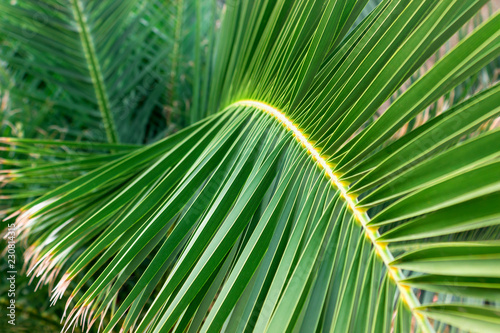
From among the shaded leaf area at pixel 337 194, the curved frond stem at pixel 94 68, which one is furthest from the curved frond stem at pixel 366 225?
the curved frond stem at pixel 94 68

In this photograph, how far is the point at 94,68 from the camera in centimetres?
101

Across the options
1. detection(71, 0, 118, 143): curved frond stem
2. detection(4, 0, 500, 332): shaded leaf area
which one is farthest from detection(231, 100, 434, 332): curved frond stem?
detection(71, 0, 118, 143): curved frond stem

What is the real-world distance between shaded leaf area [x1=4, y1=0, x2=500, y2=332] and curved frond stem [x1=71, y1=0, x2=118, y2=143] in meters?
0.56

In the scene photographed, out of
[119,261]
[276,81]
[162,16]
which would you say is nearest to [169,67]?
[162,16]

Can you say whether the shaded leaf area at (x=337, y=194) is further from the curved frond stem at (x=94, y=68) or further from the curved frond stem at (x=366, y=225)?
the curved frond stem at (x=94, y=68)

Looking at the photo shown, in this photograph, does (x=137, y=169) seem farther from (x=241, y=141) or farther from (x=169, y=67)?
(x=169, y=67)

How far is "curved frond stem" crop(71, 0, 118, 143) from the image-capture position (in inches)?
37.2

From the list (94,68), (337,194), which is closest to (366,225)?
(337,194)

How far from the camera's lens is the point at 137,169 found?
0.63 metres

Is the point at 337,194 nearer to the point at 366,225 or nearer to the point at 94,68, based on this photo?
the point at 366,225

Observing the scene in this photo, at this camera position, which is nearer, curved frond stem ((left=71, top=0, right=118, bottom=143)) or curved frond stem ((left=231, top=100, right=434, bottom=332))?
curved frond stem ((left=231, top=100, right=434, bottom=332))

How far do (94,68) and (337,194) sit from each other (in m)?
0.88

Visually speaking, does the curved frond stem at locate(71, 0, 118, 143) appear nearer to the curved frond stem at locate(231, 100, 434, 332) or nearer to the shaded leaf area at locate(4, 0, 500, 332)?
the shaded leaf area at locate(4, 0, 500, 332)

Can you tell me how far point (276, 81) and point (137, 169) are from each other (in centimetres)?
28
